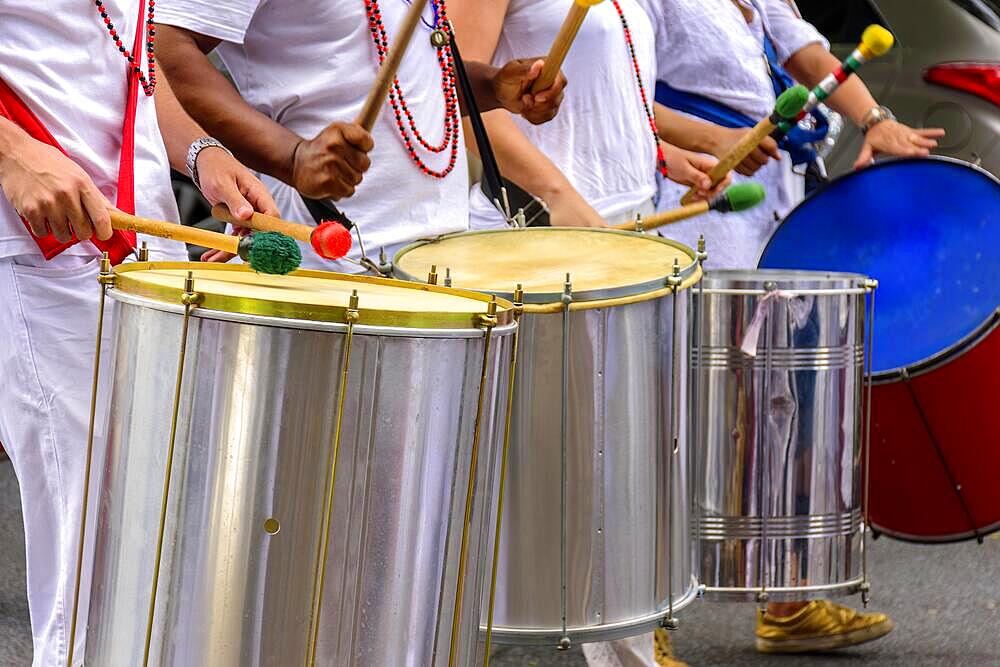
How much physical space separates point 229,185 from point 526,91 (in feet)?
2.68

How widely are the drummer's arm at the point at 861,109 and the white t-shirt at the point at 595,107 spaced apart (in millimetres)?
613

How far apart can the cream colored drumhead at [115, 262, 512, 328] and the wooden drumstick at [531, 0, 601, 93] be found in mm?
797

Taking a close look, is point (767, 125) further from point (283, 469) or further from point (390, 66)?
point (283, 469)

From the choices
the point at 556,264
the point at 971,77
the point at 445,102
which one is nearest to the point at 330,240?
the point at 556,264

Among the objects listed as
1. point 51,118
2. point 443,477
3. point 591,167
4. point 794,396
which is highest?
point 591,167

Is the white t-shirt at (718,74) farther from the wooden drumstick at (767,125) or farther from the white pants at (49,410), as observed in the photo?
the white pants at (49,410)

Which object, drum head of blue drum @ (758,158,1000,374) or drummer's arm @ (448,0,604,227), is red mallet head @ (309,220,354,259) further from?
drum head of blue drum @ (758,158,1000,374)

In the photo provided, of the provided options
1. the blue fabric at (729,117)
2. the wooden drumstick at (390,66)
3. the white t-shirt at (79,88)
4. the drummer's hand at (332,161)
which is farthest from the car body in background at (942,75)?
the white t-shirt at (79,88)

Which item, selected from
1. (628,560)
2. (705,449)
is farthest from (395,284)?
(705,449)

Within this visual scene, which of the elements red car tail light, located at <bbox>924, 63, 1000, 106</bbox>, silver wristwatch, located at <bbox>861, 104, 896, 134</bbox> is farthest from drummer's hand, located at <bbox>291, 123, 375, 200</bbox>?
red car tail light, located at <bbox>924, 63, 1000, 106</bbox>

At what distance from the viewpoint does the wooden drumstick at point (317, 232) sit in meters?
1.71

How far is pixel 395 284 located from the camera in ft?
5.91

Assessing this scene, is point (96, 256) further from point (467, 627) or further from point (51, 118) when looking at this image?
point (467, 627)

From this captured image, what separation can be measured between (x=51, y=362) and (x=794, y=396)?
1469mm
